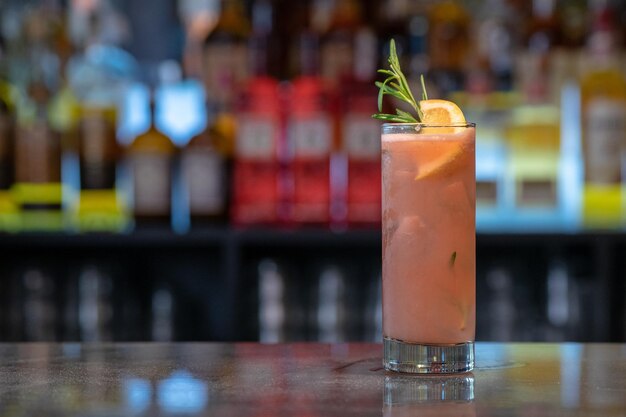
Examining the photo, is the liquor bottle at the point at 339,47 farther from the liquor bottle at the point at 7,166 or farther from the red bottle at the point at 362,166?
the liquor bottle at the point at 7,166

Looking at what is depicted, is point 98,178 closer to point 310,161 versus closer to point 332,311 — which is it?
point 310,161

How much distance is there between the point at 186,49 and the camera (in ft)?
7.01

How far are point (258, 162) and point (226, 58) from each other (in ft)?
0.97

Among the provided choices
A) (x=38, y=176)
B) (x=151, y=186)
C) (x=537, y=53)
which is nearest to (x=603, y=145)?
(x=537, y=53)

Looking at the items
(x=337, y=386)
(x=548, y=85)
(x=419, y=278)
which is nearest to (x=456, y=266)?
(x=419, y=278)

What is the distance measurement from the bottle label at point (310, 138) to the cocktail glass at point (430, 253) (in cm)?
116

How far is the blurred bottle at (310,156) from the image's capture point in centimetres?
189

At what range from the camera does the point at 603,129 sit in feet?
6.13

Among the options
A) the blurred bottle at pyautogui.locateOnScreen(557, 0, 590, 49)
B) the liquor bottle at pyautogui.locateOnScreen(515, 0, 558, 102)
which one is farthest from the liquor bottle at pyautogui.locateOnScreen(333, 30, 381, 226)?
the blurred bottle at pyautogui.locateOnScreen(557, 0, 590, 49)

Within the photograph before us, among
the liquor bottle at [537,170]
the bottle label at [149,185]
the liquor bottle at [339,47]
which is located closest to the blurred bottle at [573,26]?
the liquor bottle at [537,170]

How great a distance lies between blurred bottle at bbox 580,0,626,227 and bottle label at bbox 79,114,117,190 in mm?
989

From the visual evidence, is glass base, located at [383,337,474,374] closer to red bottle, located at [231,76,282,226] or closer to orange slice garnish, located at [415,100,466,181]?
orange slice garnish, located at [415,100,466,181]

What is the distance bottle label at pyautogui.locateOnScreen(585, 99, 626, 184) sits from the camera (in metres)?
1.87

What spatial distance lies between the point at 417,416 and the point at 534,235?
1341 millimetres
